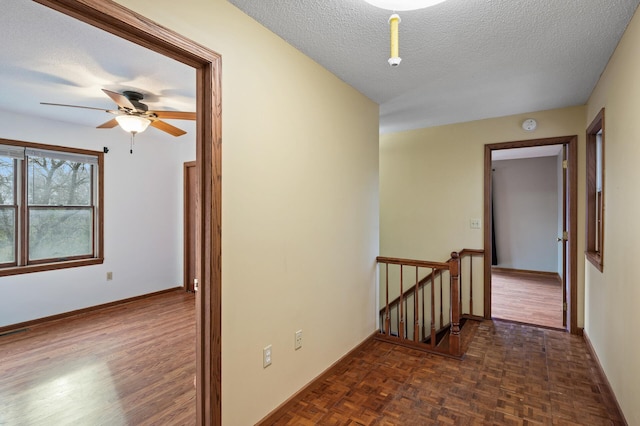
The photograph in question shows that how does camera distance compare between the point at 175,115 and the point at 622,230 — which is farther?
the point at 175,115

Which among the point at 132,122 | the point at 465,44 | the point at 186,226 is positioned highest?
the point at 465,44

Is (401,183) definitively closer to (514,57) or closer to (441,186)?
(441,186)

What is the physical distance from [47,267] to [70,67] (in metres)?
2.55

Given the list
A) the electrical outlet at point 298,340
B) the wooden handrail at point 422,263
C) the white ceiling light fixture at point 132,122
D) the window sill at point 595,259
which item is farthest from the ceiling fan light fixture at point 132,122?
the window sill at point 595,259

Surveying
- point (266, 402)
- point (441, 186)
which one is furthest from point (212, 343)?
point (441, 186)

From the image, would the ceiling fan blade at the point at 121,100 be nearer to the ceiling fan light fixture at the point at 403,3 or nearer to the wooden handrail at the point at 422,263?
the ceiling fan light fixture at the point at 403,3

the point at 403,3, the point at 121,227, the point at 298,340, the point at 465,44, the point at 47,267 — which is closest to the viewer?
the point at 403,3

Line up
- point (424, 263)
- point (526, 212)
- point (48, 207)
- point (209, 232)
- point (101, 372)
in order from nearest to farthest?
point (209, 232)
point (101, 372)
point (424, 263)
point (48, 207)
point (526, 212)

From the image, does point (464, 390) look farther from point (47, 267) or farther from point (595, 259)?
point (47, 267)

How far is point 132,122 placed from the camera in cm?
295

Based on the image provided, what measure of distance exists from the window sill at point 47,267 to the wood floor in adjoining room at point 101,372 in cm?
63

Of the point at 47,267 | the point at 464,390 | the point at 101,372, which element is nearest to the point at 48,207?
the point at 47,267

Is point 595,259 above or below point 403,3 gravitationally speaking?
below

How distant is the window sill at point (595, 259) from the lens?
2.46m
